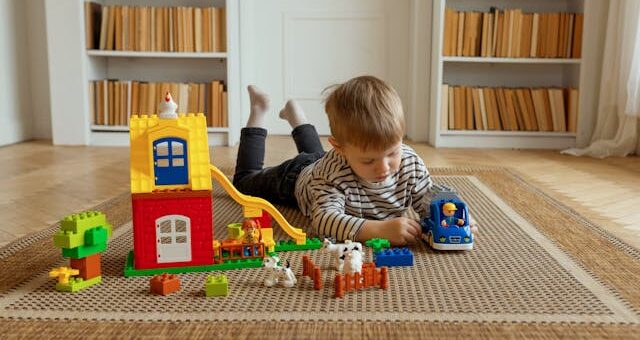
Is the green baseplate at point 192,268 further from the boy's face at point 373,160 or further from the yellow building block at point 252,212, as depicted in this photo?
the boy's face at point 373,160

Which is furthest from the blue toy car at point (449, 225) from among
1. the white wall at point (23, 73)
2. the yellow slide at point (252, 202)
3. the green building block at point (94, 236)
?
the white wall at point (23, 73)

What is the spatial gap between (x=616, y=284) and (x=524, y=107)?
2.09m

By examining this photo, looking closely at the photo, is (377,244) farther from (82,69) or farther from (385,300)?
(82,69)

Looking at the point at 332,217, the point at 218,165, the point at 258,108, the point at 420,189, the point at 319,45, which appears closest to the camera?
the point at 332,217

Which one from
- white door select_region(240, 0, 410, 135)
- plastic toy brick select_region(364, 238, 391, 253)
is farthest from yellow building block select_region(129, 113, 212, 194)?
white door select_region(240, 0, 410, 135)

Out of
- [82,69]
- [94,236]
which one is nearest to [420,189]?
[94,236]

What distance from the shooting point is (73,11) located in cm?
305

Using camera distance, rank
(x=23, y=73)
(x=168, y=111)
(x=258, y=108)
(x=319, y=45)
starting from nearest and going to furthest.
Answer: (x=168, y=111) → (x=258, y=108) → (x=23, y=73) → (x=319, y=45)

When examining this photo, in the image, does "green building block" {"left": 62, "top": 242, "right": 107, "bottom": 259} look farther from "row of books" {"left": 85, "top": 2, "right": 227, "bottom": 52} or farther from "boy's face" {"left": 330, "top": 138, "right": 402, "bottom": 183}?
"row of books" {"left": 85, "top": 2, "right": 227, "bottom": 52}

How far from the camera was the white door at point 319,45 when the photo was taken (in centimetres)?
337

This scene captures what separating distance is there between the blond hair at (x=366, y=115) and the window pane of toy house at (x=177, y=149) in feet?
1.04

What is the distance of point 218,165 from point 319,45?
1.18 m

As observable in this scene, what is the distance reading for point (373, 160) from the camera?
1263 mm

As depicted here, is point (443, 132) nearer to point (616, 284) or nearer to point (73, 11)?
point (73, 11)
